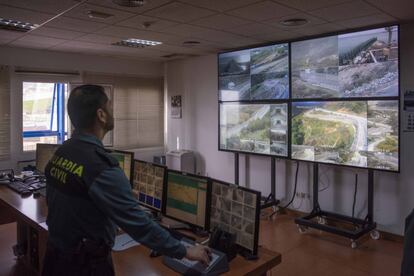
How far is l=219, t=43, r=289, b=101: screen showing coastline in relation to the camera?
4.87m

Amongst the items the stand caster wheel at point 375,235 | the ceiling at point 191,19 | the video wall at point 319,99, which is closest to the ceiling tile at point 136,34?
the ceiling at point 191,19

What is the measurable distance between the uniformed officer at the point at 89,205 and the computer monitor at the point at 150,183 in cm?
87

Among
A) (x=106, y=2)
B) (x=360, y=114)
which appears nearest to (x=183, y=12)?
(x=106, y=2)

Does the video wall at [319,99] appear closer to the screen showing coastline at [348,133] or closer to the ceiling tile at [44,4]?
the screen showing coastline at [348,133]

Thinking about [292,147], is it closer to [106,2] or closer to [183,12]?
[183,12]

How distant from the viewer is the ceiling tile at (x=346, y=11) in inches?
131

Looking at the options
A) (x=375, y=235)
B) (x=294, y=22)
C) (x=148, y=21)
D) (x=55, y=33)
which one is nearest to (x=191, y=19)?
(x=148, y=21)

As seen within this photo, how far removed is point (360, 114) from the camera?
412cm

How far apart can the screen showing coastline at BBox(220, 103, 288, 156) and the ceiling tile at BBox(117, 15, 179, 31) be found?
6.04 ft

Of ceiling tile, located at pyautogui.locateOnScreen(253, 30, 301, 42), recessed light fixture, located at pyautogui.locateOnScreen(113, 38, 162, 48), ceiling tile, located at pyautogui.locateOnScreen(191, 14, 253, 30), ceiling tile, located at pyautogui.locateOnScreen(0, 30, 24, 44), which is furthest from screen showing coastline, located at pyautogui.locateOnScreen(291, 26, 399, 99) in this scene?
ceiling tile, located at pyautogui.locateOnScreen(0, 30, 24, 44)

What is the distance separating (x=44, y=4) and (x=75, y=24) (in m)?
0.74

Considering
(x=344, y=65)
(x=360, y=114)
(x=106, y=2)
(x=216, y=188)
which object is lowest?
(x=216, y=188)

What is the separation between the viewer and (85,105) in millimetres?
1561

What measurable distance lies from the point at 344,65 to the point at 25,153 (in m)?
4.81
